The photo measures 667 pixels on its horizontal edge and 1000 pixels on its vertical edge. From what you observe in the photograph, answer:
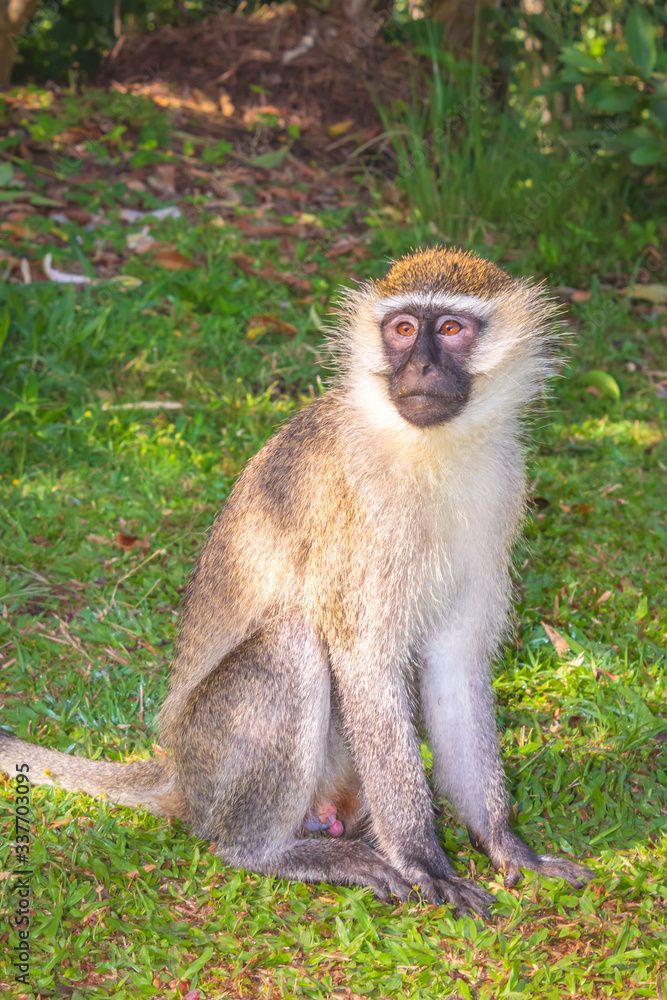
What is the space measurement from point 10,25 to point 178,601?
19.4 feet

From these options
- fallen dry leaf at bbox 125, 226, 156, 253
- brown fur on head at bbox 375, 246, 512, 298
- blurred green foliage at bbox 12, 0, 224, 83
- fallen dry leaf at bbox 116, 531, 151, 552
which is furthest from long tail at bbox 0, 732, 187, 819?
blurred green foliage at bbox 12, 0, 224, 83

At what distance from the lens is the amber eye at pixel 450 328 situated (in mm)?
2927

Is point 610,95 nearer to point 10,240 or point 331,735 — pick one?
point 10,240

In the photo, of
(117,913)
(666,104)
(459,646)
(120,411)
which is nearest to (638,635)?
(459,646)

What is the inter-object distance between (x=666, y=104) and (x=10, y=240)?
4248mm

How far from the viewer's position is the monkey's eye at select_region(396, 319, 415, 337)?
293cm

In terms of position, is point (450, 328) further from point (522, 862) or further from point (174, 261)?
point (174, 261)

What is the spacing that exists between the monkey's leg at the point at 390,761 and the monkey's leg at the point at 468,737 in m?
0.23

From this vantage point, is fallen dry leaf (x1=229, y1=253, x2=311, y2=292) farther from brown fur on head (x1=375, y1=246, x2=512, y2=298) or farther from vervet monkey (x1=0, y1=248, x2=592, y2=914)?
brown fur on head (x1=375, y1=246, x2=512, y2=298)

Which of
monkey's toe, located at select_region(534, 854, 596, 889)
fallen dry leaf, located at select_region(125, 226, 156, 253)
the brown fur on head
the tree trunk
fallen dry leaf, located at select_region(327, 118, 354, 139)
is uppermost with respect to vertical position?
the tree trunk

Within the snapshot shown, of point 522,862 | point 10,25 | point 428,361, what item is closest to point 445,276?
point 428,361

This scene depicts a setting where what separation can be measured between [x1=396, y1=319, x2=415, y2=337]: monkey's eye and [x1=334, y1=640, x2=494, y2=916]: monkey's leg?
2.92 feet

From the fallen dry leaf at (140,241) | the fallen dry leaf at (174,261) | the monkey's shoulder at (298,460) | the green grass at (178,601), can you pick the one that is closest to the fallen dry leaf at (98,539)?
the green grass at (178,601)

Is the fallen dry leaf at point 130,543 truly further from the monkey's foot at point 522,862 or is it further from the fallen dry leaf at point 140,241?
the fallen dry leaf at point 140,241
